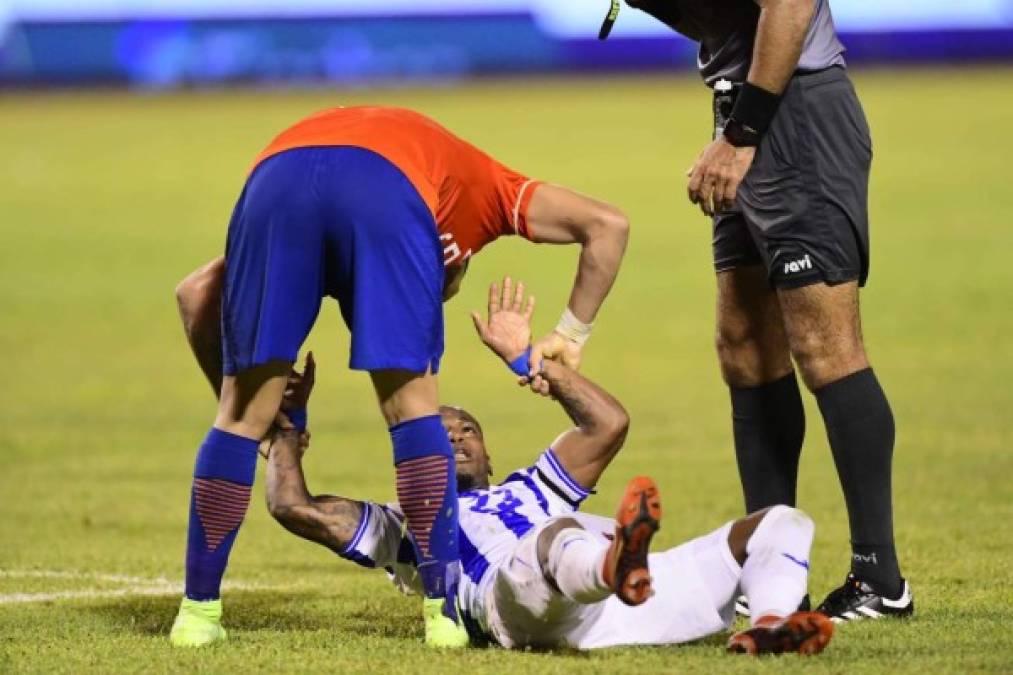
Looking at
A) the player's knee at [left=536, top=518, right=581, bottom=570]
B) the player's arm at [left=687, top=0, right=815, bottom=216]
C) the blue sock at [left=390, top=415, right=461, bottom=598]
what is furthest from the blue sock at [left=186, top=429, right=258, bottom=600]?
the player's arm at [left=687, top=0, right=815, bottom=216]

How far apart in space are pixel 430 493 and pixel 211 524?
700mm

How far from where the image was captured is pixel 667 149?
102 ft

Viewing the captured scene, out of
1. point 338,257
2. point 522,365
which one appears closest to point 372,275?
point 338,257

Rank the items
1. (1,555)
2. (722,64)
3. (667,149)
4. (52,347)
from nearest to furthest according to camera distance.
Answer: (722,64) → (1,555) → (52,347) → (667,149)

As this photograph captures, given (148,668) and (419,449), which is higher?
(419,449)

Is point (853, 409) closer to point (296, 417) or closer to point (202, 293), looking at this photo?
point (296, 417)

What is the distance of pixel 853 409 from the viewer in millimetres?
6613

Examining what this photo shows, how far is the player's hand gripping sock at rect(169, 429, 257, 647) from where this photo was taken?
240 inches

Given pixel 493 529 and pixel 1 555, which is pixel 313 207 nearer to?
pixel 493 529

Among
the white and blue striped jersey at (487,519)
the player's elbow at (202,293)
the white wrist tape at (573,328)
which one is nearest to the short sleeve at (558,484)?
the white and blue striped jersey at (487,519)

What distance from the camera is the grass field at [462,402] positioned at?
20.7 feet

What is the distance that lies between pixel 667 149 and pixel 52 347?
1667 centimetres

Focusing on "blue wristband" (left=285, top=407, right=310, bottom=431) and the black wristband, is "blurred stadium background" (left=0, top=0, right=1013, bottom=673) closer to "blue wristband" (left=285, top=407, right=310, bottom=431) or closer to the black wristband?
"blue wristband" (left=285, top=407, right=310, bottom=431)

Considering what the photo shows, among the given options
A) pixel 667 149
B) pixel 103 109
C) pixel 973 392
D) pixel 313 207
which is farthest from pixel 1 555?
pixel 103 109
